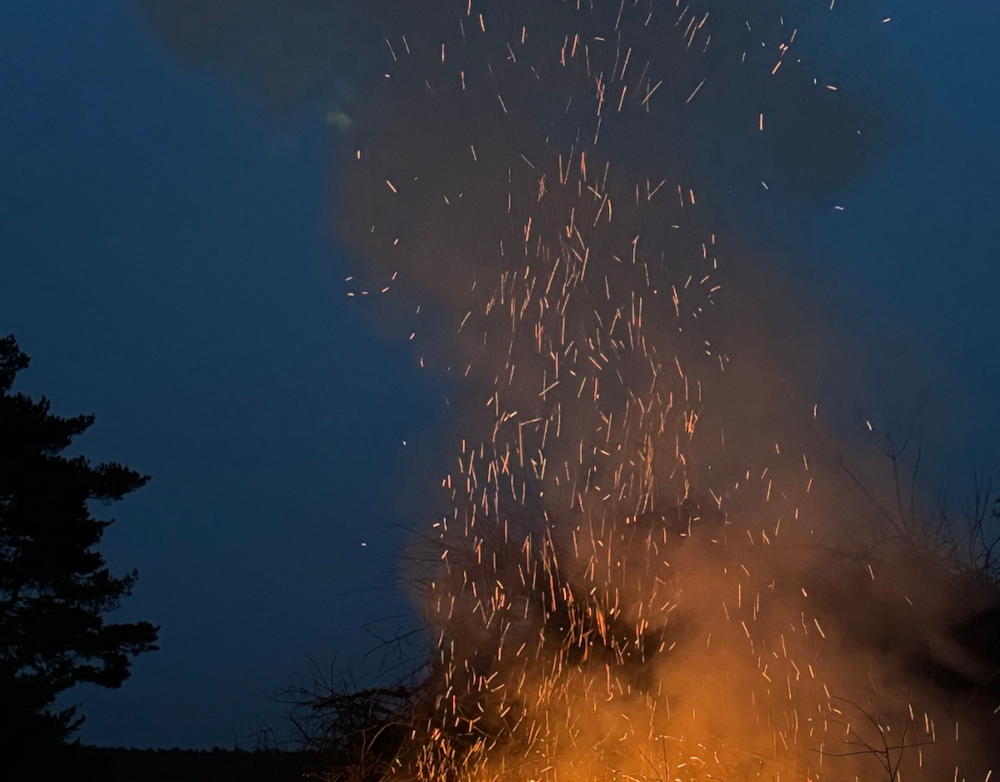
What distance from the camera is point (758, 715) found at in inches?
275

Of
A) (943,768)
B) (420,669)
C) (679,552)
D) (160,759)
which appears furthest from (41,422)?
(943,768)

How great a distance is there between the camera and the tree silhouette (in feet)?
48.2

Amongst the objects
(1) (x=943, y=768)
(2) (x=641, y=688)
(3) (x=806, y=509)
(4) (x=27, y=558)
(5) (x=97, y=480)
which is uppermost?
(5) (x=97, y=480)

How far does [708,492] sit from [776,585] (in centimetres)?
90

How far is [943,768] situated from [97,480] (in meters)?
12.4

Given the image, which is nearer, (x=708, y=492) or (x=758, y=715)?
(x=758, y=715)

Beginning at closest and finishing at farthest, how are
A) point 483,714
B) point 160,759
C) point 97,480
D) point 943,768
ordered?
point 943,768 → point 483,714 → point 97,480 → point 160,759

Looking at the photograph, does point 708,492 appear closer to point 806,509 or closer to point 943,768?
point 806,509

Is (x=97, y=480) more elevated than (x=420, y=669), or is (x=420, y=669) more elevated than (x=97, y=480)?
(x=97, y=480)

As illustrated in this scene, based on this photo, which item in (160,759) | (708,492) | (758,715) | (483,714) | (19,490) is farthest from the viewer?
(160,759)

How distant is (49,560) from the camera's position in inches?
587

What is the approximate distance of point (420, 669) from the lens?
776cm

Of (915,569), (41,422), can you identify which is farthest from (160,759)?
(915,569)

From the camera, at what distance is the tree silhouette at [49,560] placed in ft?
48.2
